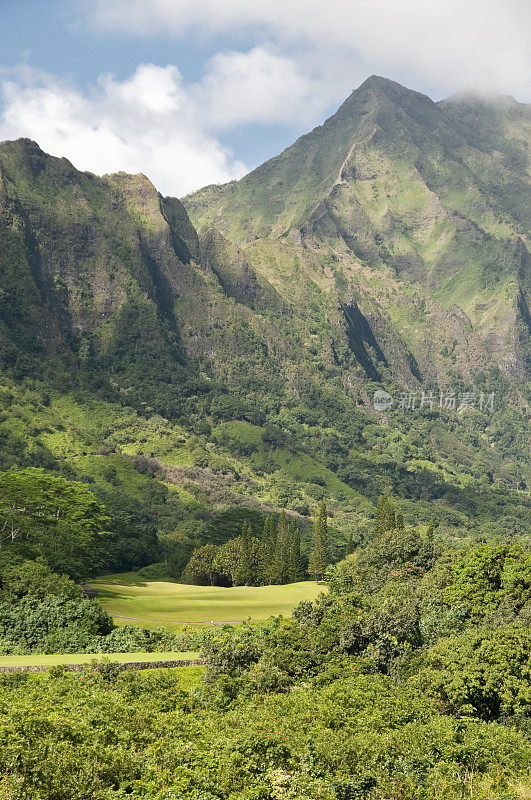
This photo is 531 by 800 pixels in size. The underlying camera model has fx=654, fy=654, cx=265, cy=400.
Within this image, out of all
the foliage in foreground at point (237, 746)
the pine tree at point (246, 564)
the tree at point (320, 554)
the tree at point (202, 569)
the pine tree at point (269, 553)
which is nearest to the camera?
the foliage in foreground at point (237, 746)

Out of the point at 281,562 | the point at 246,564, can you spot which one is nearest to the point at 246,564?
the point at 246,564

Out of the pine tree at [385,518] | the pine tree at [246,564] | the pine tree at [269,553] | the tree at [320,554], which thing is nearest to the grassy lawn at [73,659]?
the pine tree at [385,518]

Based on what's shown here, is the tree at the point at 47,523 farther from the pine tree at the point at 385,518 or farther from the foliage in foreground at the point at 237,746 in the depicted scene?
the pine tree at the point at 385,518

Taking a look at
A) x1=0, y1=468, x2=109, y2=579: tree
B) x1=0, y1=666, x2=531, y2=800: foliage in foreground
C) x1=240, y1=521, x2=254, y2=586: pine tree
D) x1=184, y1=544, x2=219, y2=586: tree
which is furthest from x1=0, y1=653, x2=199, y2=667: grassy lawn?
x1=184, y1=544, x2=219, y2=586: tree

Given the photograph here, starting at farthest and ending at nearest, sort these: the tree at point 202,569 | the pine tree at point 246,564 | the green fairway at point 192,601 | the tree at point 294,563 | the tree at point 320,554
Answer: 1. the tree at point 320,554
2. the tree at point 294,563
3. the tree at point 202,569
4. the pine tree at point 246,564
5. the green fairway at point 192,601

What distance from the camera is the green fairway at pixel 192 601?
292ft

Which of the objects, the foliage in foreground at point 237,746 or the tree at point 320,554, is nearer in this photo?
the foliage in foreground at point 237,746

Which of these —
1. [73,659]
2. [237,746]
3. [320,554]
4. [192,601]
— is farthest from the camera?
[320,554]

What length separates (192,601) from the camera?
4151 inches

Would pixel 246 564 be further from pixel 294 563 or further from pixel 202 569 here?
pixel 294 563

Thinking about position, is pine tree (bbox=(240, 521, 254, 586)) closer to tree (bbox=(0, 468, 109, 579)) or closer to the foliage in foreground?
tree (bbox=(0, 468, 109, 579))

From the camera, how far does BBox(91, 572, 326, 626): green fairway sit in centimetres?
8912

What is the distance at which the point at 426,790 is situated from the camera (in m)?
27.4

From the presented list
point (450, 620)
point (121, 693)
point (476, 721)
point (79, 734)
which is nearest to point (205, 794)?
point (79, 734)
